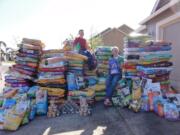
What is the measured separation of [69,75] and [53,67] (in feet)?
1.59

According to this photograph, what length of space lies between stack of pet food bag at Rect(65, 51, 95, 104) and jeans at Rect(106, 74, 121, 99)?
1.40ft

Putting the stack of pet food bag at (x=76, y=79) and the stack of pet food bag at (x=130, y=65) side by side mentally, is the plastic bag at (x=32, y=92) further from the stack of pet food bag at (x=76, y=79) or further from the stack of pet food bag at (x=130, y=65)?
the stack of pet food bag at (x=130, y=65)

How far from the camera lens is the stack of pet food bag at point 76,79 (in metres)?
6.33

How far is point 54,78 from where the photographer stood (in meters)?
6.47

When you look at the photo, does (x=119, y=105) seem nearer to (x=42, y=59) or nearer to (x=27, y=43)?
(x=42, y=59)

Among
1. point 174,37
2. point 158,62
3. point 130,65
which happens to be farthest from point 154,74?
point 174,37

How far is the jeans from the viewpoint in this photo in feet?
20.9

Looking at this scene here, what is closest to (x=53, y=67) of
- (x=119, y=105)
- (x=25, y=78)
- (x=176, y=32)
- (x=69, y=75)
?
(x=69, y=75)

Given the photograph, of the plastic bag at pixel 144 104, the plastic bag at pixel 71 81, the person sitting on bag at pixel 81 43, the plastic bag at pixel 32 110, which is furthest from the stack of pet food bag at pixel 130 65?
the plastic bag at pixel 32 110

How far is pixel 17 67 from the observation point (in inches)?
273

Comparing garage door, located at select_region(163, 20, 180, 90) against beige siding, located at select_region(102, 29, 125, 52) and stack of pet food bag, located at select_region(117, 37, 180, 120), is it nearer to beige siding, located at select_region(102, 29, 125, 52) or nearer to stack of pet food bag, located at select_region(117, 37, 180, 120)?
stack of pet food bag, located at select_region(117, 37, 180, 120)

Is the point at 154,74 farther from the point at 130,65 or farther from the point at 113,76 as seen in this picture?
the point at 113,76

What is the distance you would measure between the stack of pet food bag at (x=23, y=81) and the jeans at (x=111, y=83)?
1917 millimetres

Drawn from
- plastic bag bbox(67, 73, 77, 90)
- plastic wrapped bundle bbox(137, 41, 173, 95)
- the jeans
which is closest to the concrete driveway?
the jeans
